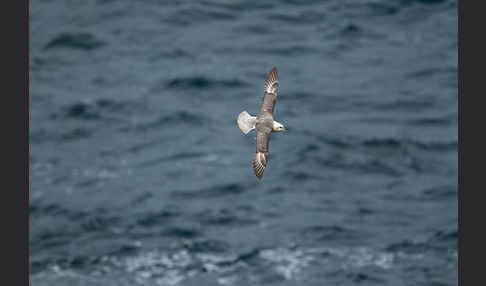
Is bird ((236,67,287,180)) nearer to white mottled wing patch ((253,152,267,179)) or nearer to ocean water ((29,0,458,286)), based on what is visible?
white mottled wing patch ((253,152,267,179))

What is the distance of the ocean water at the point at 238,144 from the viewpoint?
37.7 meters

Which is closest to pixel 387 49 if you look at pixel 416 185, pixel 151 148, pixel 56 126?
pixel 416 185

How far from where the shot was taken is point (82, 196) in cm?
4053

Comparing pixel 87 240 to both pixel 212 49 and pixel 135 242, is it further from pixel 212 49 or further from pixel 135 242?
pixel 212 49

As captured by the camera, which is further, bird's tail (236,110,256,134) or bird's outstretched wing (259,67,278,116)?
bird's tail (236,110,256,134)

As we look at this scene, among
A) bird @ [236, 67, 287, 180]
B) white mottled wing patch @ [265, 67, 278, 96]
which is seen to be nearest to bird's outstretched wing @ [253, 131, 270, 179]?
bird @ [236, 67, 287, 180]

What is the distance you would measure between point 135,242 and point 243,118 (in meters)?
23.7

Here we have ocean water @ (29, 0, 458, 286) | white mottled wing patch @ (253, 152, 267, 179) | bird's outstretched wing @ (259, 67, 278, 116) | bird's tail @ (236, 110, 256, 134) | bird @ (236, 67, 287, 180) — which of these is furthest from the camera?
ocean water @ (29, 0, 458, 286)

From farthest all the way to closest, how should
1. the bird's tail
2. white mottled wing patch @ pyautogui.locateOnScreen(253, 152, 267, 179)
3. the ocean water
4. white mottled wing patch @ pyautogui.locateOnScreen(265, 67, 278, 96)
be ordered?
1. the ocean water
2. white mottled wing patch @ pyautogui.locateOnScreen(265, 67, 278, 96)
3. the bird's tail
4. white mottled wing patch @ pyautogui.locateOnScreen(253, 152, 267, 179)

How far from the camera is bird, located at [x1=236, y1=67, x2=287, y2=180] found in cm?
1548

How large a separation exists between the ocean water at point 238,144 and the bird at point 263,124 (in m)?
20.9

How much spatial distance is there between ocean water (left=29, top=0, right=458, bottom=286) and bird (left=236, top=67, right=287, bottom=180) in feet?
68.7

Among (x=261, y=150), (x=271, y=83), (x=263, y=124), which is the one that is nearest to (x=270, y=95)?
(x=271, y=83)

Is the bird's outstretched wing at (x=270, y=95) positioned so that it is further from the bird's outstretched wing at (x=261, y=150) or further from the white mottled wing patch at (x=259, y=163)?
the white mottled wing patch at (x=259, y=163)
